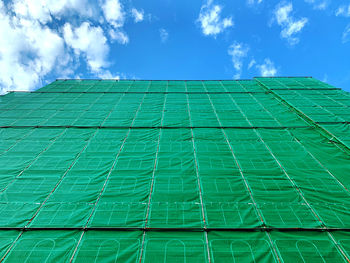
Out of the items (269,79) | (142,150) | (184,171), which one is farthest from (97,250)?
(269,79)

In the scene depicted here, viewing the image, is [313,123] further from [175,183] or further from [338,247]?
[175,183]

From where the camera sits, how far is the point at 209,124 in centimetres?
1241

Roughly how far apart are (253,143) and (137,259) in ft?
25.2

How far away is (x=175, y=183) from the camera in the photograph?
8.08m

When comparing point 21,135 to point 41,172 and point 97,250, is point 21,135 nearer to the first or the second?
point 41,172

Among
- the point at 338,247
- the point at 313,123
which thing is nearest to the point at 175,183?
the point at 338,247

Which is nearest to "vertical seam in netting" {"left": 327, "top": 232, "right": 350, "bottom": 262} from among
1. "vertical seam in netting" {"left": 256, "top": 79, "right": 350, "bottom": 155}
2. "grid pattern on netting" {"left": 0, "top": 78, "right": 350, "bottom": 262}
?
"grid pattern on netting" {"left": 0, "top": 78, "right": 350, "bottom": 262}

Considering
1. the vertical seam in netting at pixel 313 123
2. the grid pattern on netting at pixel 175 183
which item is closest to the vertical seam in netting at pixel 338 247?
the grid pattern on netting at pixel 175 183

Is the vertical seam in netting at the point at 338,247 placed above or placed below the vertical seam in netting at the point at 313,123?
below

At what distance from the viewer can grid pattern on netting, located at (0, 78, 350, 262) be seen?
5.98 metres

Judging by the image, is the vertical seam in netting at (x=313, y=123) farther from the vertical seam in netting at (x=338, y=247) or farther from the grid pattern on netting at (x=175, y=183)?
the vertical seam in netting at (x=338, y=247)

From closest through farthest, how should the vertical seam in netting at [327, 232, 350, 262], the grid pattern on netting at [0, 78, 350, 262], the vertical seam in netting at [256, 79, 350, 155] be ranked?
the vertical seam in netting at [327, 232, 350, 262] < the grid pattern on netting at [0, 78, 350, 262] < the vertical seam in netting at [256, 79, 350, 155]

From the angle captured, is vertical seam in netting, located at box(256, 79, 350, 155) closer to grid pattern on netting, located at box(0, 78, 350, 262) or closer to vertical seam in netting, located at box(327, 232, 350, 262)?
grid pattern on netting, located at box(0, 78, 350, 262)

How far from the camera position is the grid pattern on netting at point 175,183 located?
5.98 meters
